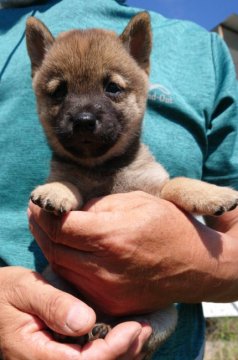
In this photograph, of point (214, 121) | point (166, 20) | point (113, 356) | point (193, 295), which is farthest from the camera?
point (166, 20)

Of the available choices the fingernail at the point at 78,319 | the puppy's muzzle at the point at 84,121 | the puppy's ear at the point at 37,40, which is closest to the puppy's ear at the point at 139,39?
the puppy's ear at the point at 37,40

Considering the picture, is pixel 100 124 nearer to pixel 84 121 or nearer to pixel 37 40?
pixel 84 121

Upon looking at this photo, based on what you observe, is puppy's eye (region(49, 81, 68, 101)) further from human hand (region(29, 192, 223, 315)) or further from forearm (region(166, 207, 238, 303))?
forearm (region(166, 207, 238, 303))

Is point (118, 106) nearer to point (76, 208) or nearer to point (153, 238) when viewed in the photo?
point (76, 208)

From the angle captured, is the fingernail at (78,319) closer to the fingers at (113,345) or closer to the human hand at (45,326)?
the human hand at (45,326)

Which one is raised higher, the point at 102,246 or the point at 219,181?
the point at 102,246

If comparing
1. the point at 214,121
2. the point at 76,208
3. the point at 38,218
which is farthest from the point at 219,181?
the point at 38,218
